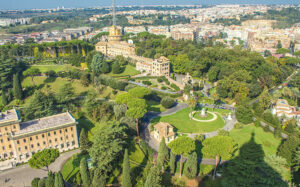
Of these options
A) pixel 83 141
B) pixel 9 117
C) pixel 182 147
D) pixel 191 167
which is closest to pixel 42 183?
pixel 83 141

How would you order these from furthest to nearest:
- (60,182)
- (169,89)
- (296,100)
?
(169,89), (296,100), (60,182)

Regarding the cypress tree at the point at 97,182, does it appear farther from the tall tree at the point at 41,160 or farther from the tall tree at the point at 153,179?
the tall tree at the point at 41,160

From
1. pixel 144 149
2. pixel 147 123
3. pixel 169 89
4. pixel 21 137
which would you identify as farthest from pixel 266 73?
pixel 21 137

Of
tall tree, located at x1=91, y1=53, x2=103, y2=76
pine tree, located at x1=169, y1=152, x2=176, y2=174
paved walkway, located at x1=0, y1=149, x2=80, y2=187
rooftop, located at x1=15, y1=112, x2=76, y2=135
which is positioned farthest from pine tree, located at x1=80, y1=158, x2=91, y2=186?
tall tree, located at x1=91, y1=53, x2=103, y2=76

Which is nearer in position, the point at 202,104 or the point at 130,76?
the point at 202,104

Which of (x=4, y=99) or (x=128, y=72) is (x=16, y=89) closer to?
(x=4, y=99)

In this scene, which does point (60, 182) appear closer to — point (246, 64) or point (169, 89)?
point (169, 89)

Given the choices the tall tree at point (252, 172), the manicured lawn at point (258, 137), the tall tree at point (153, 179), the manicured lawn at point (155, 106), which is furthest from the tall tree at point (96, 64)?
the tall tree at point (252, 172)
